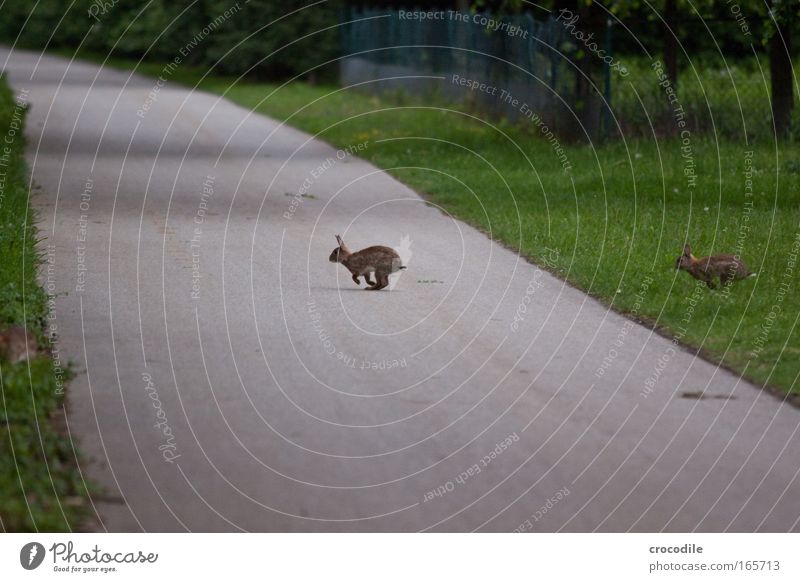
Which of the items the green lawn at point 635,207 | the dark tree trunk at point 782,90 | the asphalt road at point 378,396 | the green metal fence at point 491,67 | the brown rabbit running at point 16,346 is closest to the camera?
the asphalt road at point 378,396

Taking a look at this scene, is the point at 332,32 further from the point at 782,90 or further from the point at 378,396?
the point at 378,396

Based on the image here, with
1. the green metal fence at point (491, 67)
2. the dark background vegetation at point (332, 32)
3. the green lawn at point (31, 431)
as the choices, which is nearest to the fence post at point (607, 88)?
the green metal fence at point (491, 67)

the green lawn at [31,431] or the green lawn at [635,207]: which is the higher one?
the green lawn at [635,207]

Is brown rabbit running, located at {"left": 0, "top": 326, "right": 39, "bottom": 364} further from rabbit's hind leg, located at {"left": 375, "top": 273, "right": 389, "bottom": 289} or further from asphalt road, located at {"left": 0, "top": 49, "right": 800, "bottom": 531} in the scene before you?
rabbit's hind leg, located at {"left": 375, "top": 273, "right": 389, "bottom": 289}

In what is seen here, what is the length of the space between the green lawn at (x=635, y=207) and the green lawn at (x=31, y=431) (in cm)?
423

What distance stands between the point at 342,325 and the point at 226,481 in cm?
365

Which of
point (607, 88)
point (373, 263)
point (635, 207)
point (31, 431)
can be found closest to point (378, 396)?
point (31, 431)

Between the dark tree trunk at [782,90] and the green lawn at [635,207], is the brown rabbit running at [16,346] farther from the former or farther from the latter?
the dark tree trunk at [782,90]

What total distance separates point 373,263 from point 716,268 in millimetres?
2672

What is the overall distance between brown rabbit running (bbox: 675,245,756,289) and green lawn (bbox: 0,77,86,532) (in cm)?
492

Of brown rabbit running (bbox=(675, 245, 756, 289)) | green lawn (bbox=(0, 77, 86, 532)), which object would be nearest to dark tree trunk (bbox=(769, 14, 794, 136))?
brown rabbit running (bbox=(675, 245, 756, 289))

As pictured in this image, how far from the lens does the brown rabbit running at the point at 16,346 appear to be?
8.36 metres

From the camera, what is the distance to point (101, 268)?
12.3m

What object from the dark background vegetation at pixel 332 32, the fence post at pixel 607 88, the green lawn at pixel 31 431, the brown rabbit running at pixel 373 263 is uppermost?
the dark background vegetation at pixel 332 32
